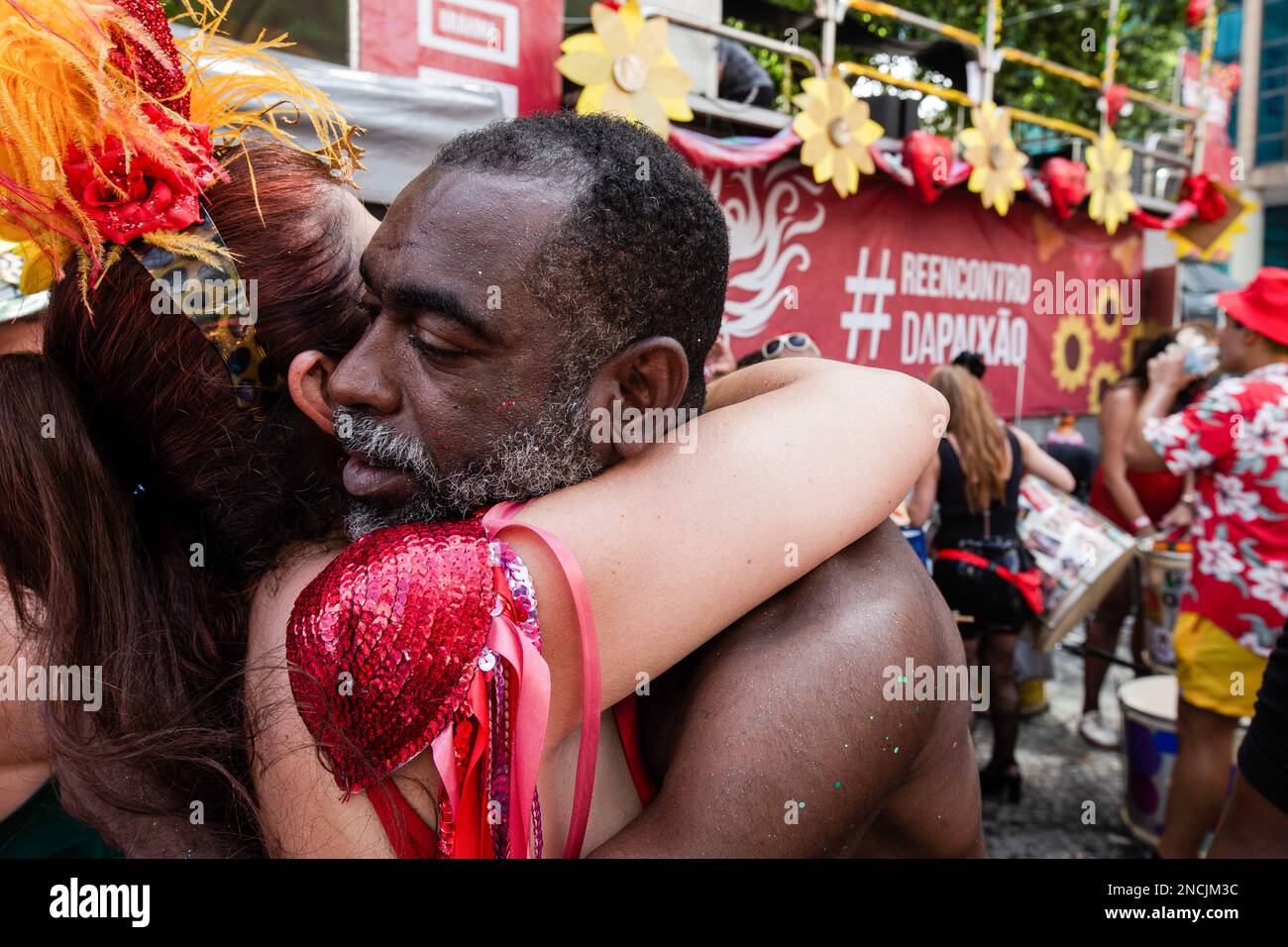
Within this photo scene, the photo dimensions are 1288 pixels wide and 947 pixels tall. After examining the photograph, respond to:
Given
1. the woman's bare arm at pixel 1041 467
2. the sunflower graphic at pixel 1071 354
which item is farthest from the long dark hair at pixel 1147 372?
the sunflower graphic at pixel 1071 354

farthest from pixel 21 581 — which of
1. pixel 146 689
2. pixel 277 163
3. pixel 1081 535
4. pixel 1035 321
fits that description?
pixel 1035 321

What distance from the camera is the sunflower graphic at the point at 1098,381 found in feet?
29.0

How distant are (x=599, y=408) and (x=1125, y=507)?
4927 mm

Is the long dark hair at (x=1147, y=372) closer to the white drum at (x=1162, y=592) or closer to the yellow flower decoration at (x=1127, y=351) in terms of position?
the white drum at (x=1162, y=592)

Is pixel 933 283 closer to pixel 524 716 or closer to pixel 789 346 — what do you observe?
pixel 789 346

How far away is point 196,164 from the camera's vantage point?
1.25 m

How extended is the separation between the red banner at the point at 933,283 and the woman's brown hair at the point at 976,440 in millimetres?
1711

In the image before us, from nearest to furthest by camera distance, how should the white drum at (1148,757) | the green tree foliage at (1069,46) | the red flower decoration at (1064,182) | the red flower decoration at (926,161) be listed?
the white drum at (1148,757), the red flower decoration at (926,161), the red flower decoration at (1064,182), the green tree foliage at (1069,46)

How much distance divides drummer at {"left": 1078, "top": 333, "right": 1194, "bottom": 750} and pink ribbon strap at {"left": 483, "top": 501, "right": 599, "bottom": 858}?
470 centimetres

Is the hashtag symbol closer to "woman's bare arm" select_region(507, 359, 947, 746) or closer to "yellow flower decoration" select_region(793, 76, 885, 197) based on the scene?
"yellow flower decoration" select_region(793, 76, 885, 197)

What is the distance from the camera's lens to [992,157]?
6.73m

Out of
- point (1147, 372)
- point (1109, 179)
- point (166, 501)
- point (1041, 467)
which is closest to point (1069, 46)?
point (1109, 179)
